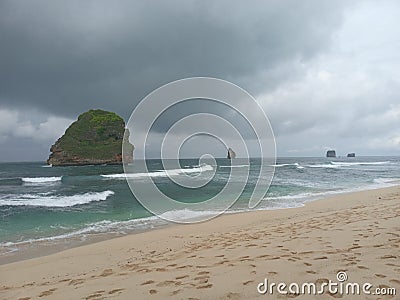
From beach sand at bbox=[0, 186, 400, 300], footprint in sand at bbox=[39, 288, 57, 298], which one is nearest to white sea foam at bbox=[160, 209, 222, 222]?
beach sand at bbox=[0, 186, 400, 300]

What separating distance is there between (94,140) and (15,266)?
8592 centimetres

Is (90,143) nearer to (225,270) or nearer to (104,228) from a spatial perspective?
(104,228)

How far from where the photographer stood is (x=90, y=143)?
287 feet

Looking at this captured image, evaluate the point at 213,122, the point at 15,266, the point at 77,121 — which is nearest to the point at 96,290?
the point at 15,266

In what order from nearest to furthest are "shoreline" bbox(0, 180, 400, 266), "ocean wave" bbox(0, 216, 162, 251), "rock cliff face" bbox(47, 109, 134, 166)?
1. "shoreline" bbox(0, 180, 400, 266)
2. "ocean wave" bbox(0, 216, 162, 251)
3. "rock cliff face" bbox(47, 109, 134, 166)

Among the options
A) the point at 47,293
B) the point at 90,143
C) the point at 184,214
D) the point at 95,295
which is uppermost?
the point at 90,143

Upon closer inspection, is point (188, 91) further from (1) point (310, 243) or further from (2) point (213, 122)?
(1) point (310, 243)

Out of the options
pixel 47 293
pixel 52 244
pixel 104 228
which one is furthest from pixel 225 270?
pixel 104 228

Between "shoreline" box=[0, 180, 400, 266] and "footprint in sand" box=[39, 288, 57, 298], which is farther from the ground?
"footprint in sand" box=[39, 288, 57, 298]

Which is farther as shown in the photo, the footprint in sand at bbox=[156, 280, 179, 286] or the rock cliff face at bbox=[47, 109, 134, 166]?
the rock cliff face at bbox=[47, 109, 134, 166]

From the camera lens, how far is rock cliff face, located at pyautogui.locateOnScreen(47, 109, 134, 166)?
8356 cm

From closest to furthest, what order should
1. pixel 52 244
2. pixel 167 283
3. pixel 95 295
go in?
pixel 95 295 → pixel 167 283 → pixel 52 244

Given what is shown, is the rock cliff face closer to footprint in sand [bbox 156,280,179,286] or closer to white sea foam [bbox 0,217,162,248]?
white sea foam [bbox 0,217,162,248]

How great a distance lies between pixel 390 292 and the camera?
3053 millimetres
